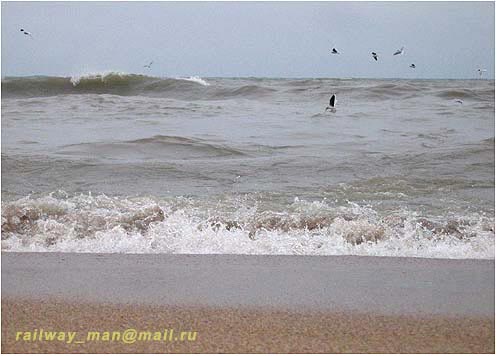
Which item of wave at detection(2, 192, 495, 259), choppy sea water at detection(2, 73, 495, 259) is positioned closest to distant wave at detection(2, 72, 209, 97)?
choppy sea water at detection(2, 73, 495, 259)

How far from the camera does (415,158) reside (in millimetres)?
6586

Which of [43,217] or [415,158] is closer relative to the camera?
[43,217]

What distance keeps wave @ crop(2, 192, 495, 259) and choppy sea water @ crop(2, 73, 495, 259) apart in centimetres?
1

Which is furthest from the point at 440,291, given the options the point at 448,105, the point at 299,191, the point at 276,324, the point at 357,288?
the point at 448,105

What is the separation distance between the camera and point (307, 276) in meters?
3.04

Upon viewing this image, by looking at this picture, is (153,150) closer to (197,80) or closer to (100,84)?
(197,80)

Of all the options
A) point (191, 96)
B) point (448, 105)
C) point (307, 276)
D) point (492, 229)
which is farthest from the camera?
point (191, 96)

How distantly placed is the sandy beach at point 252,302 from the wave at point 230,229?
0.28m

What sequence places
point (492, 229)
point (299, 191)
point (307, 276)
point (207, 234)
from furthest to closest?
point (299, 191) < point (492, 229) < point (207, 234) < point (307, 276)

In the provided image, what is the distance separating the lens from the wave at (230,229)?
145 inches

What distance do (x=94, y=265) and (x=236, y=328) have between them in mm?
1128

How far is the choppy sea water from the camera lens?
12.8 feet

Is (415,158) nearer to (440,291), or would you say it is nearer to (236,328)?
(440,291)

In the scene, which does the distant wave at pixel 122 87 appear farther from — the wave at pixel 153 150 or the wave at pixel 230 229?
the wave at pixel 230 229
